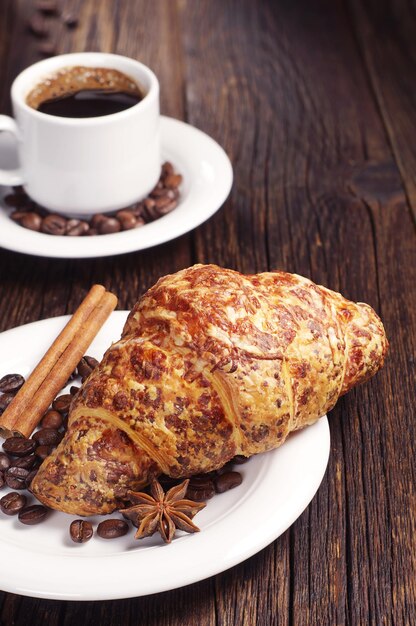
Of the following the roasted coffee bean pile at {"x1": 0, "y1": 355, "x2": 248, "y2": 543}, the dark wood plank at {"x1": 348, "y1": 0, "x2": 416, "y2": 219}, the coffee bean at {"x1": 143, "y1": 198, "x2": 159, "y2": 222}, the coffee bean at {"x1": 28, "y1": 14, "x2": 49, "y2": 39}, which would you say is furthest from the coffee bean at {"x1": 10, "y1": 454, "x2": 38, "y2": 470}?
the coffee bean at {"x1": 28, "y1": 14, "x2": 49, "y2": 39}

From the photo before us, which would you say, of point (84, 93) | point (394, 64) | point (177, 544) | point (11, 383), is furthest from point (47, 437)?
point (394, 64)

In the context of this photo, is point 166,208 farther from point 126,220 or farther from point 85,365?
point 85,365

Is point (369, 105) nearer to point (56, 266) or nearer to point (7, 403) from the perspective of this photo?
point (56, 266)

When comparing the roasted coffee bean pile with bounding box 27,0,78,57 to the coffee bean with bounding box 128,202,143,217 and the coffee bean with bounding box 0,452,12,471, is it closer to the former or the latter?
the coffee bean with bounding box 128,202,143,217

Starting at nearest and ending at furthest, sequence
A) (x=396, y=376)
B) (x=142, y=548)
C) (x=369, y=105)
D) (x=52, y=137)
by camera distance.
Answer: (x=142, y=548), (x=396, y=376), (x=52, y=137), (x=369, y=105)

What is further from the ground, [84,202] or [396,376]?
[84,202]

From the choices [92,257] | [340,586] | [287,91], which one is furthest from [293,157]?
[340,586]

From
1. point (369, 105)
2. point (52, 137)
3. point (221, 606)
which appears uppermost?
point (52, 137)
